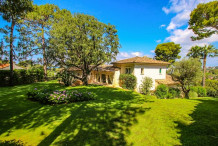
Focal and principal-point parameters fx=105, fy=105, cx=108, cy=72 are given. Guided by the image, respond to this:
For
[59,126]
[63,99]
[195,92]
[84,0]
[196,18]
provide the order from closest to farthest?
[59,126] → [63,99] → [84,0] → [196,18] → [195,92]

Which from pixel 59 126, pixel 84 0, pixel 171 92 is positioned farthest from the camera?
pixel 171 92

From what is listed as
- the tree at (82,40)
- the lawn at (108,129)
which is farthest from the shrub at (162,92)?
the lawn at (108,129)

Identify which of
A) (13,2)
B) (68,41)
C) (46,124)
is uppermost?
(68,41)

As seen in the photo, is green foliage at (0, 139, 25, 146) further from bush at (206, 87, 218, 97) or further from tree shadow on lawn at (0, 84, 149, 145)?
bush at (206, 87, 218, 97)

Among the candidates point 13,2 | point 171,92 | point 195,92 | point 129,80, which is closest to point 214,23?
point 171,92

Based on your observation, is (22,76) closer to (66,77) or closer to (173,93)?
(66,77)

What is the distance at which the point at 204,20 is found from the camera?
1259 centimetres

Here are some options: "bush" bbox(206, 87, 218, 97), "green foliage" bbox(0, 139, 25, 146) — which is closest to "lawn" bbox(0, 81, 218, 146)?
"green foliage" bbox(0, 139, 25, 146)

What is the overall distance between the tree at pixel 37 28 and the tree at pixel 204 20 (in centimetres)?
2332

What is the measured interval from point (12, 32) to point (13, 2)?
15.2m

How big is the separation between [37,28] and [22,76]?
10043 mm

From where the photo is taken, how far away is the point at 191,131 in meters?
3.66

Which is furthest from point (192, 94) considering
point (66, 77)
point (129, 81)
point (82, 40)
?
point (66, 77)

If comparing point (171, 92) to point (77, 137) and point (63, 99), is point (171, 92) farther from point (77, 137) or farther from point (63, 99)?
point (77, 137)
